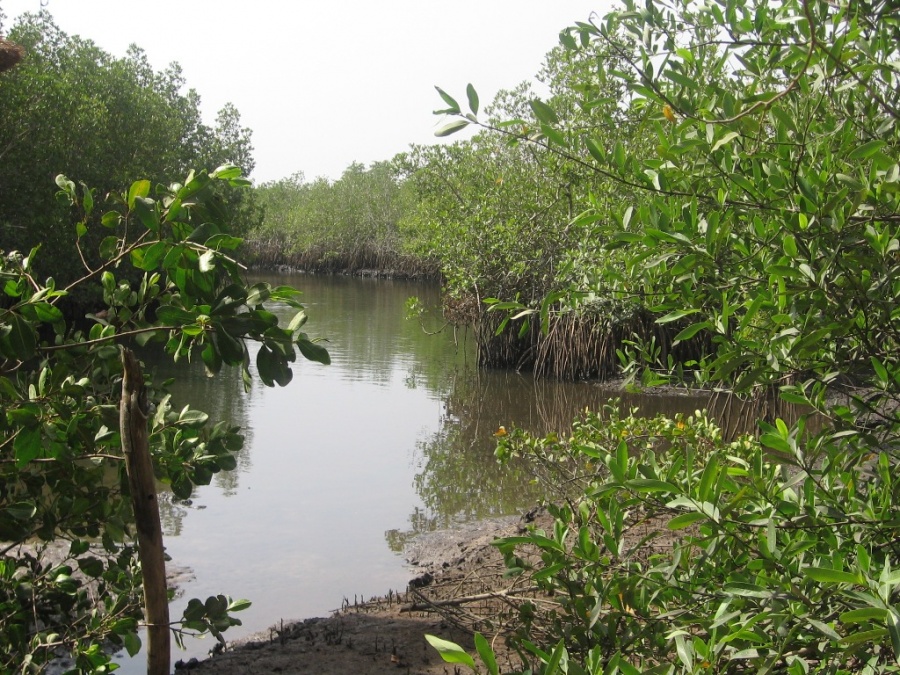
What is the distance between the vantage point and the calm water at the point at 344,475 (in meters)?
5.55

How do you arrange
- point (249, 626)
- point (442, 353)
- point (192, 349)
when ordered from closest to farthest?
point (192, 349)
point (249, 626)
point (442, 353)

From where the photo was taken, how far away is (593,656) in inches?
65.1

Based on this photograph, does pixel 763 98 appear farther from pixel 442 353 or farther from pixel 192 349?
pixel 442 353

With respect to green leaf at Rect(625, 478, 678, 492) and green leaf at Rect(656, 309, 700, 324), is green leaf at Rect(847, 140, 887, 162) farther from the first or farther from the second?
green leaf at Rect(625, 478, 678, 492)

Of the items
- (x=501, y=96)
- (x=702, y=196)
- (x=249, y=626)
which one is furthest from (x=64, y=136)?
(x=702, y=196)

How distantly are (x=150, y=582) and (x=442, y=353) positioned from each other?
15.0 metres

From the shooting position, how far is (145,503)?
2275 mm

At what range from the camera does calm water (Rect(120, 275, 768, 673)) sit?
18.2 feet

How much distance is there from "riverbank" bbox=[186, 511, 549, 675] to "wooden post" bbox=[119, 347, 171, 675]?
3.44ft

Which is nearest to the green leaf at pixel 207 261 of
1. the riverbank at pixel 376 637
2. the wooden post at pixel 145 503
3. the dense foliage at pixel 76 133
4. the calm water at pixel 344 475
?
the wooden post at pixel 145 503

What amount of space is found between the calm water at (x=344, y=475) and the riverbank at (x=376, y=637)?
42 cm

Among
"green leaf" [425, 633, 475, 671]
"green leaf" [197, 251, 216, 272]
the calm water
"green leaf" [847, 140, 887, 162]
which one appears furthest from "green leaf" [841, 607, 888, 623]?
the calm water

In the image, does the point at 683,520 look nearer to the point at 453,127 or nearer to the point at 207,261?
the point at 453,127

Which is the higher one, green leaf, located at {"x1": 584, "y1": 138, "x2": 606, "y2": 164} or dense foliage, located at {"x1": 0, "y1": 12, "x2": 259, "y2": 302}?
dense foliage, located at {"x1": 0, "y1": 12, "x2": 259, "y2": 302}
